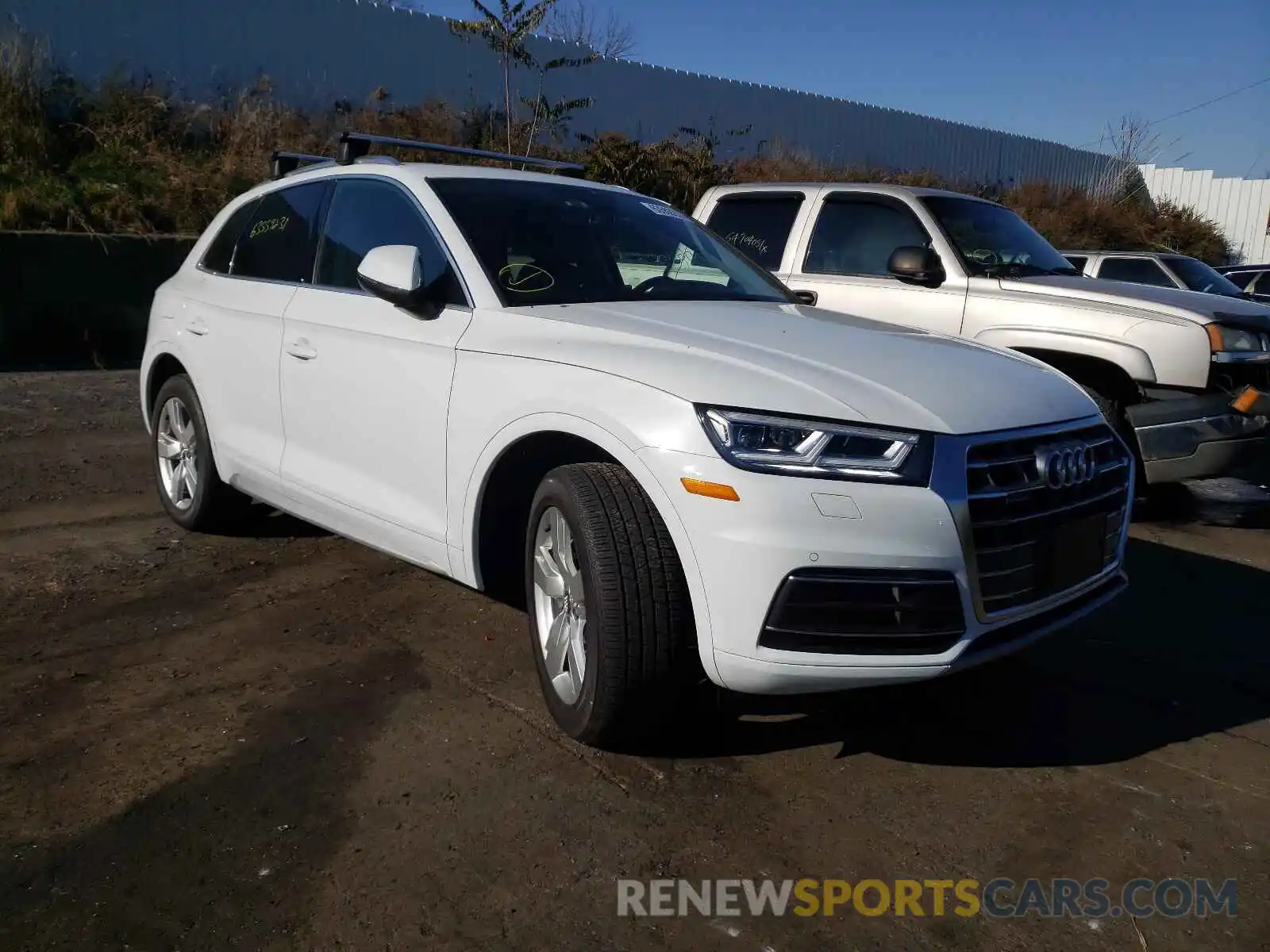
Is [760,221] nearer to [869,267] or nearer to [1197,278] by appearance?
[869,267]

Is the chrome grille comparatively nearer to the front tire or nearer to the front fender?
the front tire

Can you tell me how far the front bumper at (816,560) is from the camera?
2.70m

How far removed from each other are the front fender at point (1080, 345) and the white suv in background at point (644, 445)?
2312 mm

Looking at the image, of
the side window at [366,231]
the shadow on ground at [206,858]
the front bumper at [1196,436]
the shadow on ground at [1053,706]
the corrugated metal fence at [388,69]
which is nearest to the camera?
the shadow on ground at [206,858]

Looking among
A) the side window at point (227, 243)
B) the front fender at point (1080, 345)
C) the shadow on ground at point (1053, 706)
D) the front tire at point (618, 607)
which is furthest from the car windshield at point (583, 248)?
the front fender at point (1080, 345)

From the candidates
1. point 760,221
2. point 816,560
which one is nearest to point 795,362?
point 816,560

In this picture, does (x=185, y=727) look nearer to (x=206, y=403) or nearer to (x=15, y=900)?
(x=15, y=900)

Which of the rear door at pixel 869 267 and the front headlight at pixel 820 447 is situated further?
the rear door at pixel 869 267

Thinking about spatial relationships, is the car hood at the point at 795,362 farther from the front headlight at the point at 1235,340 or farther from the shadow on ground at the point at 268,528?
the front headlight at the point at 1235,340

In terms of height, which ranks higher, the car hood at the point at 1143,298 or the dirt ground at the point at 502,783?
the car hood at the point at 1143,298

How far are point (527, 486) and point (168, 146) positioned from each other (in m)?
12.1

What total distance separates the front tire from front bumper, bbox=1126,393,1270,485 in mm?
3864

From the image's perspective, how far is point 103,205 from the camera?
12.0 meters

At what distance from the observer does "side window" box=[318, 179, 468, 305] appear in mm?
3900
